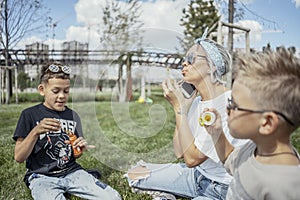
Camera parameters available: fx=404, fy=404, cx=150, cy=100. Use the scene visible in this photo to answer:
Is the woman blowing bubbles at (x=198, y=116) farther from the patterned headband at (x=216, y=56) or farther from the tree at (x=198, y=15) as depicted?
the tree at (x=198, y=15)

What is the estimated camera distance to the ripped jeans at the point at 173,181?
1.96 m

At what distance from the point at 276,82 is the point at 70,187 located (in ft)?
3.88

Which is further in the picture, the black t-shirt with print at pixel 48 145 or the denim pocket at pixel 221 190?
the black t-shirt with print at pixel 48 145

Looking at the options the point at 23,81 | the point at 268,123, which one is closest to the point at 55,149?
the point at 268,123

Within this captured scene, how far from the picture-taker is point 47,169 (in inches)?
75.3

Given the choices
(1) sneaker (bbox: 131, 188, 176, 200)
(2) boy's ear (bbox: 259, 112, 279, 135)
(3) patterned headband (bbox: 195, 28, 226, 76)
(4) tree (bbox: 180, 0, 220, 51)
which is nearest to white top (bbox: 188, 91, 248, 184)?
(3) patterned headband (bbox: 195, 28, 226, 76)

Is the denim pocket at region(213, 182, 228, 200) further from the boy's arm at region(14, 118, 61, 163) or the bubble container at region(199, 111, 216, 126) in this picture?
the boy's arm at region(14, 118, 61, 163)

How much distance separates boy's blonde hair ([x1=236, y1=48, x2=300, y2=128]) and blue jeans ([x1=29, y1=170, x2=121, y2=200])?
101cm

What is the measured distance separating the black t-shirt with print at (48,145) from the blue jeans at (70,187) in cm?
4

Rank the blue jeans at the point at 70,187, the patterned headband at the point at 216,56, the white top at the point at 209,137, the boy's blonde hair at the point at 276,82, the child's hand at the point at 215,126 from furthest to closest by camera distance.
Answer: the blue jeans at the point at 70,187 < the patterned headband at the point at 216,56 < the white top at the point at 209,137 < the child's hand at the point at 215,126 < the boy's blonde hair at the point at 276,82

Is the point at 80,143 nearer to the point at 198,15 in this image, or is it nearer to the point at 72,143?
the point at 72,143

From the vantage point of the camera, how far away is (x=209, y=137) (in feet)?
4.84

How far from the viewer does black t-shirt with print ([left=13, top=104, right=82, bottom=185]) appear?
189 centimetres

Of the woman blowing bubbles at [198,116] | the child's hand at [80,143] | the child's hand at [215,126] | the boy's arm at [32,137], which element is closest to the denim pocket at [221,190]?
the woman blowing bubbles at [198,116]
